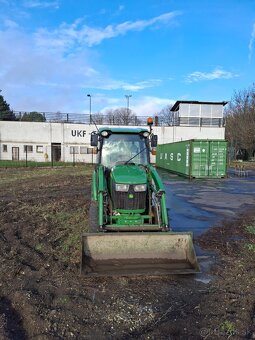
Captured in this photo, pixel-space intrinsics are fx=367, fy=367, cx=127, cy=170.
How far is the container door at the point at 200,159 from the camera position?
84.0ft

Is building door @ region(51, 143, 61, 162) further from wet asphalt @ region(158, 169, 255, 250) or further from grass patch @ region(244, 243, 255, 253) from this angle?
grass patch @ region(244, 243, 255, 253)

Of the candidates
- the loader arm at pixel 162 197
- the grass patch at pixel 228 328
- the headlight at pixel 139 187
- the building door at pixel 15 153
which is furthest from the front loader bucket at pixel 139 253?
the building door at pixel 15 153

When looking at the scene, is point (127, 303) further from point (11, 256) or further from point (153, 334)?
point (11, 256)

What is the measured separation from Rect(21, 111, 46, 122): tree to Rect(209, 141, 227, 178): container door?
27437 millimetres

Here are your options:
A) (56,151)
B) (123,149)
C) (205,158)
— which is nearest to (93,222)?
(123,149)

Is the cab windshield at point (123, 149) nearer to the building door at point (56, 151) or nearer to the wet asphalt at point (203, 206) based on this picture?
the wet asphalt at point (203, 206)

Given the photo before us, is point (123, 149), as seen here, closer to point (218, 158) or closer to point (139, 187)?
point (139, 187)

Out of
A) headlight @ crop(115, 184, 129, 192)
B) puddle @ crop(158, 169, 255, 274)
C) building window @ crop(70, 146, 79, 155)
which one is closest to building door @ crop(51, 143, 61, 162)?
building window @ crop(70, 146, 79, 155)

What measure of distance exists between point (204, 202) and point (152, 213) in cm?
790

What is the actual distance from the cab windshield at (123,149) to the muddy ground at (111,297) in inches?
76.8

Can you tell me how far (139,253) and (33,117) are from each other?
47215mm

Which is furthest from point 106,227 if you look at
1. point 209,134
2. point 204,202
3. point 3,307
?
point 209,134

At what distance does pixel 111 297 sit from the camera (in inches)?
207

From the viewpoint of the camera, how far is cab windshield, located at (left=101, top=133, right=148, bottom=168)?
827 cm
